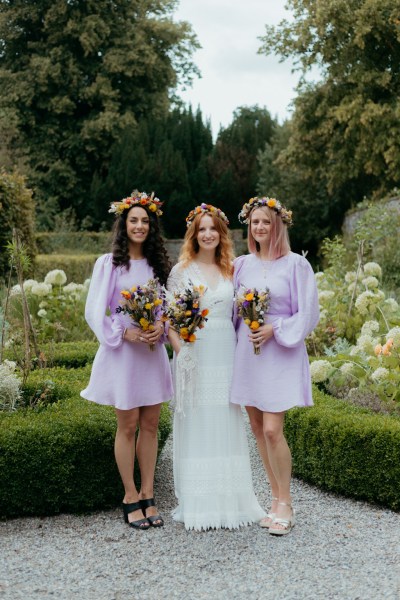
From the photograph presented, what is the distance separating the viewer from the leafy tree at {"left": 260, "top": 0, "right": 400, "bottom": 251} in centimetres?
1747

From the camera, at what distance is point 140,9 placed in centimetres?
2767

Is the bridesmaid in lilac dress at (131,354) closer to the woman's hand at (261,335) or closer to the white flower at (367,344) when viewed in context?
the woman's hand at (261,335)

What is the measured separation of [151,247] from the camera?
170 inches

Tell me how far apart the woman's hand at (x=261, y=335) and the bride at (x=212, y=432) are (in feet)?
0.92

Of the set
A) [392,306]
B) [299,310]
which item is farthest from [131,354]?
[392,306]

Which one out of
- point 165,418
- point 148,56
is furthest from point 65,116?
point 165,418

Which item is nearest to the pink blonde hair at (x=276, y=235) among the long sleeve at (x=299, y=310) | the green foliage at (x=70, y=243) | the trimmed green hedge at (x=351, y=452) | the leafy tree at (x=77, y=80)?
the long sleeve at (x=299, y=310)

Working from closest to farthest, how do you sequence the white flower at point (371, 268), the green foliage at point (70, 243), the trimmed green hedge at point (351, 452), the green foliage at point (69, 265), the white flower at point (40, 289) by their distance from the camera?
1. the trimmed green hedge at point (351, 452)
2. the white flower at point (371, 268)
3. the white flower at point (40, 289)
4. the green foliage at point (69, 265)
5. the green foliage at point (70, 243)

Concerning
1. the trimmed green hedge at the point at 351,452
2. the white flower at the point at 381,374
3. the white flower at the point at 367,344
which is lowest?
the trimmed green hedge at the point at 351,452

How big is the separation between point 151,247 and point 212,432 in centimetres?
111

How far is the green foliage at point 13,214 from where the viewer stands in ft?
36.9

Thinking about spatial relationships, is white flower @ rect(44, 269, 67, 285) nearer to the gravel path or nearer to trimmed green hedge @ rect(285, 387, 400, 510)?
trimmed green hedge @ rect(285, 387, 400, 510)

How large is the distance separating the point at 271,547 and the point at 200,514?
477 millimetres

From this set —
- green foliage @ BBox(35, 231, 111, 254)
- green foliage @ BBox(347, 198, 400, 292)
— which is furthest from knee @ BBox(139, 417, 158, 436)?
green foliage @ BBox(35, 231, 111, 254)
